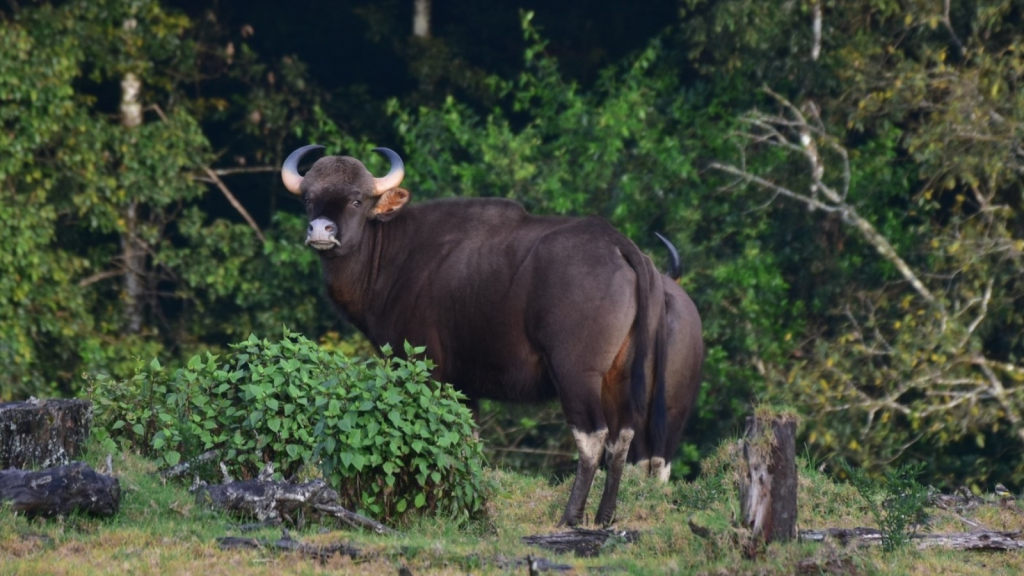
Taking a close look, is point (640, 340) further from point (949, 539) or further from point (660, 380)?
point (949, 539)

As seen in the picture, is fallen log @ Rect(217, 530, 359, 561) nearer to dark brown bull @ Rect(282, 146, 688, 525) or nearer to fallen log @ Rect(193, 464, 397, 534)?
A: fallen log @ Rect(193, 464, 397, 534)

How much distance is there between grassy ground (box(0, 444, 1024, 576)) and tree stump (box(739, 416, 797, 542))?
119mm

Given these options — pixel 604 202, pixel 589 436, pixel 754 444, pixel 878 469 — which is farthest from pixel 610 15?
pixel 754 444

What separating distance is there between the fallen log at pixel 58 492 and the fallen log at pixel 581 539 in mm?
2280

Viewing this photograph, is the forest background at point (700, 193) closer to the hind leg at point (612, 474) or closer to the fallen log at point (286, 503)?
the hind leg at point (612, 474)

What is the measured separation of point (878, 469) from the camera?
51.3 ft

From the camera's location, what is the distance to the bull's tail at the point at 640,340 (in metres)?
9.61

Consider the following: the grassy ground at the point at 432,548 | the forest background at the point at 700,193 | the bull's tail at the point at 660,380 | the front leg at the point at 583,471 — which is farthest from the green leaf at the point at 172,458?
the forest background at the point at 700,193

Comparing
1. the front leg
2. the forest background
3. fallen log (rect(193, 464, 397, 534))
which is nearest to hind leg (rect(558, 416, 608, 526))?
the front leg

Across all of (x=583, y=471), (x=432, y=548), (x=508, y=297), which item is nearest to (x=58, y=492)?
(x=432, y=548)

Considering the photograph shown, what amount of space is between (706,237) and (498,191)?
2723 mm

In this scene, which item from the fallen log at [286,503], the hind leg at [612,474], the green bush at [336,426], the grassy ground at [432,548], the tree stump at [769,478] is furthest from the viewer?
the hind leg at [612,474]

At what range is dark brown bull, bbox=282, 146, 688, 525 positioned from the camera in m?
9.58

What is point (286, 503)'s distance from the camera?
8125 millimetres
